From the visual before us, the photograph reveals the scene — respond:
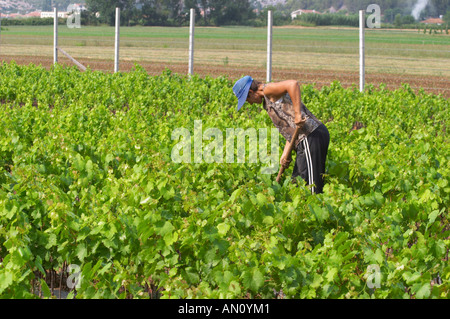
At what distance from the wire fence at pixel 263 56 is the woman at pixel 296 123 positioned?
6.21 m

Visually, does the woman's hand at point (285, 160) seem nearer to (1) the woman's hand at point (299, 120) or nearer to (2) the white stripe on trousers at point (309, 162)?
(2) the white stripe on trousers at point (309, 162)

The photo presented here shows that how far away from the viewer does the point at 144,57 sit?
31203mm

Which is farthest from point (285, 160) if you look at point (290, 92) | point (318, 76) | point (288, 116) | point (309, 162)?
point (318, 76)

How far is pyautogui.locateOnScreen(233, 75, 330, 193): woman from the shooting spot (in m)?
5.56

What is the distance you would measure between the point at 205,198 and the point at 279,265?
3.94 feet

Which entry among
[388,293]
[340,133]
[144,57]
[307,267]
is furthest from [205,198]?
[144,57]

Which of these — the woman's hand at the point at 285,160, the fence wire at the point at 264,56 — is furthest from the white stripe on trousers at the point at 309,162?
the fence wire at the point at 264,56

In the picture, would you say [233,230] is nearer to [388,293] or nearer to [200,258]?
[200,258]

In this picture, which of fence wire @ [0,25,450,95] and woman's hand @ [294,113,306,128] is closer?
woman's hand @ [294,113,306,128]

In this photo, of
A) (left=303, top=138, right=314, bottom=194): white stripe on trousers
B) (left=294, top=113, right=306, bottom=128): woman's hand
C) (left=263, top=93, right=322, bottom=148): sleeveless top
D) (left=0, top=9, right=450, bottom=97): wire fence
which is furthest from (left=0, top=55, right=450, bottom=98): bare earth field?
(left=294, top=113, right=306, bottom=128): woman's hand

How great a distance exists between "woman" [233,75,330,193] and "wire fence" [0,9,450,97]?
20.4 feet

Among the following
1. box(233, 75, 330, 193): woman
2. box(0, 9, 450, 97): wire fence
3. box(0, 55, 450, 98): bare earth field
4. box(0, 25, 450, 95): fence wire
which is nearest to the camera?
box(233, 75, 330, 193): woman

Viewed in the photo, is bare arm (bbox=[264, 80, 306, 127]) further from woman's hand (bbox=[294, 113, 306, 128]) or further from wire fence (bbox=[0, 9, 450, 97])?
wire fence (bbox=[0, 9, 450, 97])
